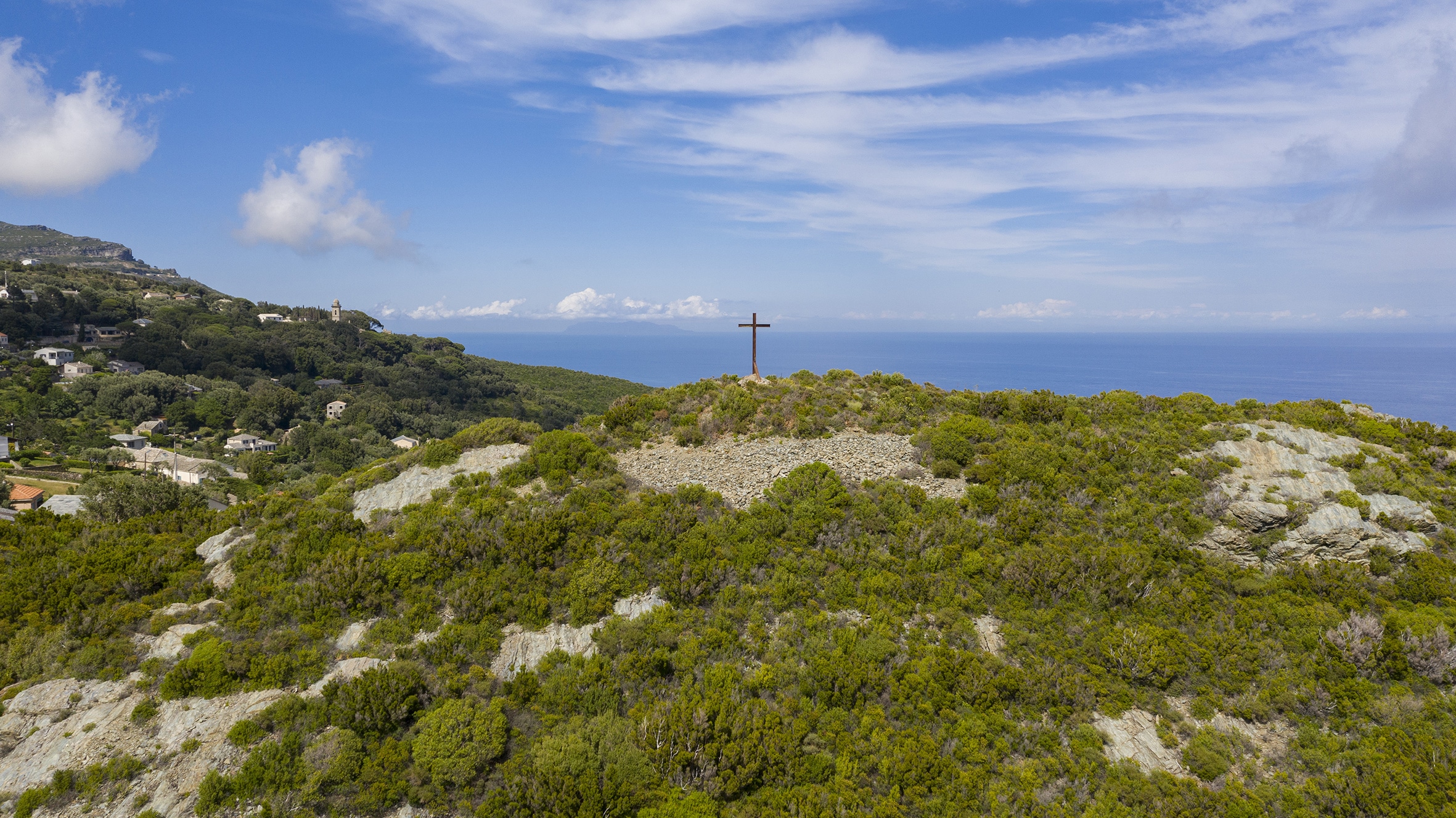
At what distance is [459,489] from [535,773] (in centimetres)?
895

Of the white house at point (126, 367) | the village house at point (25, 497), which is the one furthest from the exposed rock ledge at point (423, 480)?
the white house at point (126, 367)

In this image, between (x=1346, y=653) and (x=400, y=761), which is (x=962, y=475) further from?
(x=400, y=761)

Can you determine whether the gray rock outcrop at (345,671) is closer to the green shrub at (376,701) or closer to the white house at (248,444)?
the green shrub at (376,701)

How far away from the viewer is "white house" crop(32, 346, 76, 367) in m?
73.1

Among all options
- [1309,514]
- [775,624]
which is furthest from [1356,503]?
[775,624]

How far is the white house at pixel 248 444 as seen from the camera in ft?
200

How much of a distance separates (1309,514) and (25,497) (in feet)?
201

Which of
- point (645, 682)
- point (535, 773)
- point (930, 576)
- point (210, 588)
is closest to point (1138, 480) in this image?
point (930, 576)

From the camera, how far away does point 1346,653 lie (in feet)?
35.4

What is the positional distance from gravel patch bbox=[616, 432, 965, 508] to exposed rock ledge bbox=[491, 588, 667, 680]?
16.4 ft

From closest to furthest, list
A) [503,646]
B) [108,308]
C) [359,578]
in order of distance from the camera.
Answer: [503,646] → [359,578] → [108,308]

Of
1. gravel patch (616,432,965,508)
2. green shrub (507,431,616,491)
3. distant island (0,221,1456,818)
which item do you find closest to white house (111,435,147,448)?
distant island (0,221,1456,818)

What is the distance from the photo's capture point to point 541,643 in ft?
37.3

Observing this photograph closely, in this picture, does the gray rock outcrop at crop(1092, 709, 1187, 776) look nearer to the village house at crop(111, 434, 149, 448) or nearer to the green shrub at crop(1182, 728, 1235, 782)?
the green shrub at crop(1182, 728, 1235, 782)
